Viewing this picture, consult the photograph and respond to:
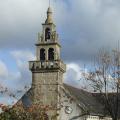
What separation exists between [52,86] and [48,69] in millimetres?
2224

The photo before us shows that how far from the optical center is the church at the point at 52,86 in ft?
236

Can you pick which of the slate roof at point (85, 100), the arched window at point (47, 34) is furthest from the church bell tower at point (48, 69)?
the slate roof at point (85, 100)

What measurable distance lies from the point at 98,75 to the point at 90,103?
23272mm

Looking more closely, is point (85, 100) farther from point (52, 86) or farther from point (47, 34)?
point (47, 34)

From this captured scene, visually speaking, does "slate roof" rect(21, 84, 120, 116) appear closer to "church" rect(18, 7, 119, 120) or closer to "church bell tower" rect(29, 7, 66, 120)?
"church" rect(18, 7, 119, 120)

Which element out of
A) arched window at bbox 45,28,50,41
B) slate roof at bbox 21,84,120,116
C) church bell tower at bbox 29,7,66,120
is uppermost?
arched window at bbox 45,28,50,41

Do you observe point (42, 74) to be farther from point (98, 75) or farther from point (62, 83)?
point (98, 75)

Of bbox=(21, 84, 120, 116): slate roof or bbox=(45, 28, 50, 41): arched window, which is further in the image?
bbox=(45, 28, 50, 41): arched window

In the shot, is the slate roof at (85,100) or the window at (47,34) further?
the window at (47,34)

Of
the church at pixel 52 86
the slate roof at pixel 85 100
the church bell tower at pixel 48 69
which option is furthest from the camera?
the slate roof at pixel 85 100

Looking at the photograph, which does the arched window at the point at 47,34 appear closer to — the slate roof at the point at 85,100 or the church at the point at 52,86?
the church at the point at 52,86

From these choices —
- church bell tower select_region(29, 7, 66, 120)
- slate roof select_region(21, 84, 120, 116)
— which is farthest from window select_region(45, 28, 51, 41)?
slate roof select_region(21, 84, 120, 116)

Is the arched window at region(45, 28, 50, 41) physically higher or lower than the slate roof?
higher

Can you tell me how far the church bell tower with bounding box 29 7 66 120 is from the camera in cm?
7244
